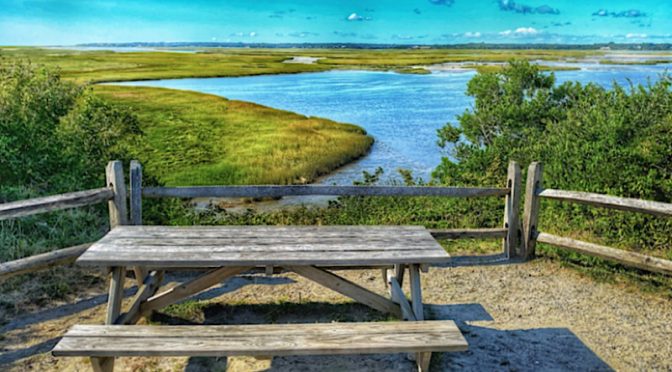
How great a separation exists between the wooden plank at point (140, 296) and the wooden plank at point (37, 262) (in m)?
1.04

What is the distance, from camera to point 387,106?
49.5 meters

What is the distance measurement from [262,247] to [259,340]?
2.93ft

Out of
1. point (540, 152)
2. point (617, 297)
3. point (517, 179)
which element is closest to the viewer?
point (617, 297)

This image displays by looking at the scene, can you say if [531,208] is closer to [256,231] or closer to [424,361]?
[424,361]

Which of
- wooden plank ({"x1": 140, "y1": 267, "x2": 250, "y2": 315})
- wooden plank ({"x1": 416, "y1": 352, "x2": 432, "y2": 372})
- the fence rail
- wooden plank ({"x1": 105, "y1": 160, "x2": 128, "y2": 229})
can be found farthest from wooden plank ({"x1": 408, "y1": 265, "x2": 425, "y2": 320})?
wooden plank ({"x1": 105, "y1": 160, "x2": 128, "y2": 229})

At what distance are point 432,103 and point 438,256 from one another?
50.0 metres

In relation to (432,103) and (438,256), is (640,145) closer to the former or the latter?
(438,256)

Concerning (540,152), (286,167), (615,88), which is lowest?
(286,167)

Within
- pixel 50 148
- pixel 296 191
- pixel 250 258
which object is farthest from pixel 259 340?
pixel 50 148

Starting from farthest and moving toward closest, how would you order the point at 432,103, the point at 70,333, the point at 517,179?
1. the point at 432,103
2. the point at 517,179
3. the point at 70,333

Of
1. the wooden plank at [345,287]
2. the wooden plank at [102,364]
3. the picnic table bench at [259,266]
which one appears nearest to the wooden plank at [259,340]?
the picnic table bench at [259,266]

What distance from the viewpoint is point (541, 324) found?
4.80 metres

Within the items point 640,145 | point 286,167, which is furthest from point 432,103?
point 640,145

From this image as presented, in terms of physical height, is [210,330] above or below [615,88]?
below
